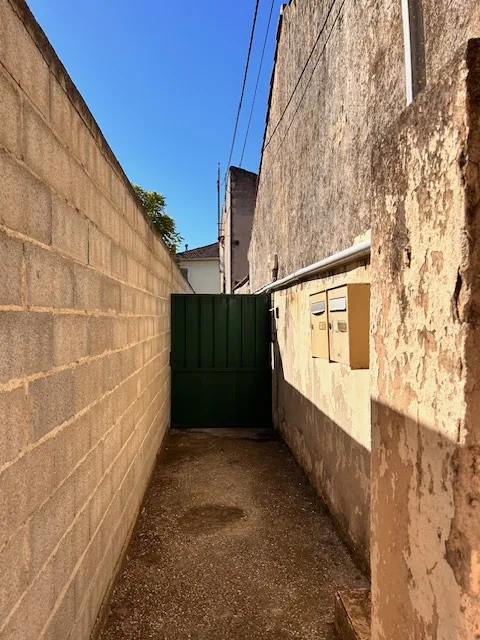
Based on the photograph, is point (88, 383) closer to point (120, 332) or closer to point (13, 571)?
point (120, 332)

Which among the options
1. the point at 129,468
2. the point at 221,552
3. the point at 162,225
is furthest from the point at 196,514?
the point at 162,225

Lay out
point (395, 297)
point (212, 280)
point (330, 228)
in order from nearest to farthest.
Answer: point (395, 297), point (330, 228), point (212, 280)

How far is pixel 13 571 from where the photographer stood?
3.96ft

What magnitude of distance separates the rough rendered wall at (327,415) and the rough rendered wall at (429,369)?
4.31 feet

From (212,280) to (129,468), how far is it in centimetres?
2429

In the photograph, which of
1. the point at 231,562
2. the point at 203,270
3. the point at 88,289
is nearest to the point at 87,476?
the point at 88,289

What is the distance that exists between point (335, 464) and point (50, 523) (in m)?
2.34

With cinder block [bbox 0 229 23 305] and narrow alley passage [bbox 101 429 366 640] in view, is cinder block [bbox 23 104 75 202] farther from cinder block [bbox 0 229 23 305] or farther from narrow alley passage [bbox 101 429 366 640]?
narrow alley passage [bbox 101 429 366 640]

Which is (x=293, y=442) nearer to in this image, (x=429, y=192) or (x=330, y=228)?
(x=330, y=228)

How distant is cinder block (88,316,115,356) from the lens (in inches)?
81.9

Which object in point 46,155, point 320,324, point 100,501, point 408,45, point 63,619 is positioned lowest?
point 63,619

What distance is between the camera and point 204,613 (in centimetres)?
233

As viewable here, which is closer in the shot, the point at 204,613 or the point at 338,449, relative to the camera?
the point at 204,613

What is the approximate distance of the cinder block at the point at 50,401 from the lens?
54.6 inches
